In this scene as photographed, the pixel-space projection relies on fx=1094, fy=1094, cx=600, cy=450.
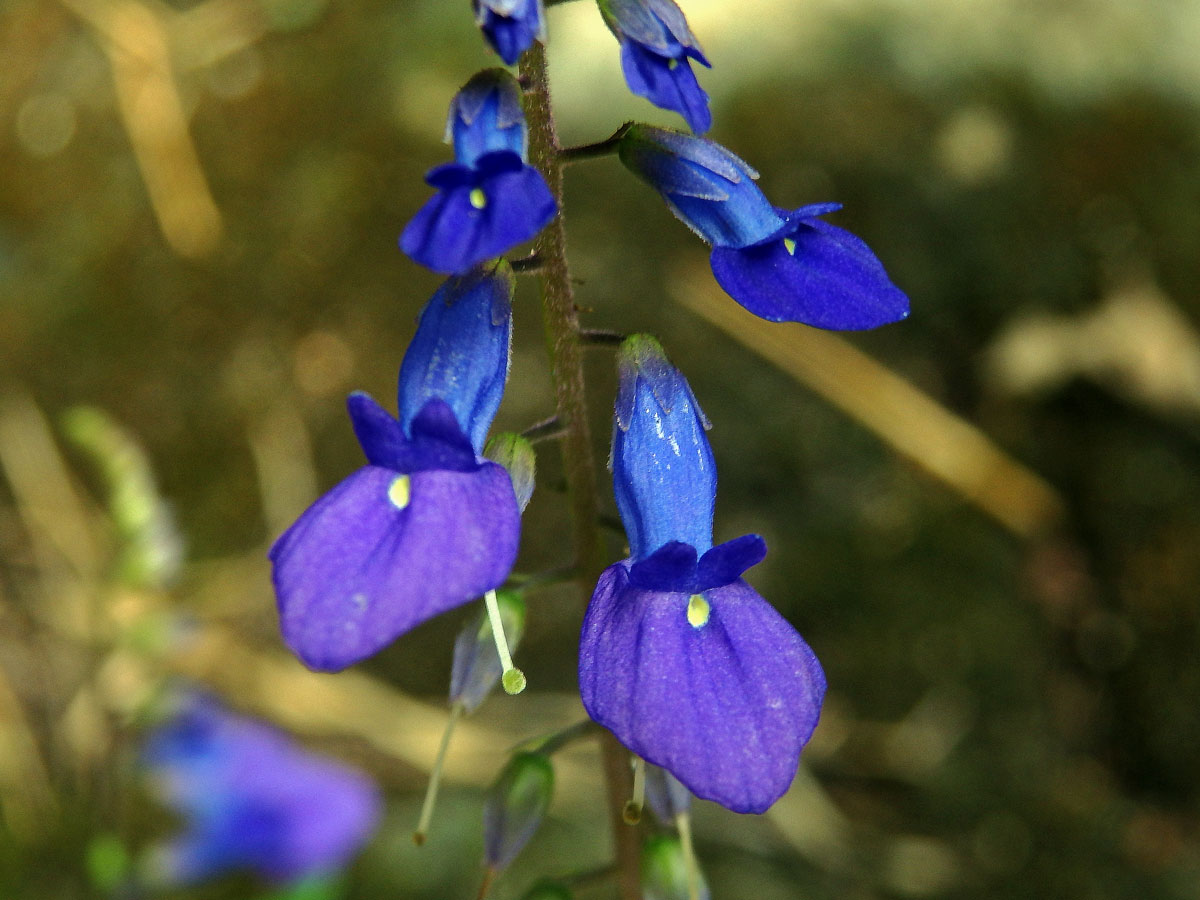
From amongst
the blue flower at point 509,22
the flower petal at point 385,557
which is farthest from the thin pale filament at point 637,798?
the blue flower at point 509,22

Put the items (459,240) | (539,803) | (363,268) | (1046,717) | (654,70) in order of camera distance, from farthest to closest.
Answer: (363,268) → (1046,717) → (539,803) → (654,70) → (459,240)

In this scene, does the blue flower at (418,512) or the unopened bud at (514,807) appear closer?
the blue flower at (418,512)

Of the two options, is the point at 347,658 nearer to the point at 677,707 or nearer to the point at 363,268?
the point at 677,707

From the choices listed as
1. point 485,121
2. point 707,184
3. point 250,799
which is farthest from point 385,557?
point 250,799

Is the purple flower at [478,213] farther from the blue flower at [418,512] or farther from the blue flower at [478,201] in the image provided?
the blue flower at [418,512]

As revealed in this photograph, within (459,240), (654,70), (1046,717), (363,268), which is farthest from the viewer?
(363,268)

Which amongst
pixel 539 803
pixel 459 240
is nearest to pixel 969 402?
pixel 539 803

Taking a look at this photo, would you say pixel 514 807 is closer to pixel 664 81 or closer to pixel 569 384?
pixel 569 384

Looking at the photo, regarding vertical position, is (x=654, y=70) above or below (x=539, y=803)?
above
